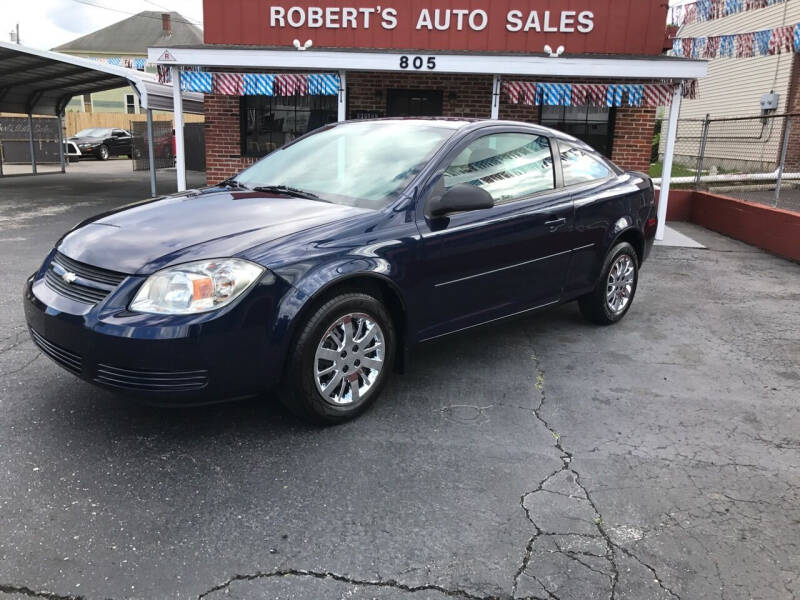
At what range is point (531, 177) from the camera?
4.53 meters

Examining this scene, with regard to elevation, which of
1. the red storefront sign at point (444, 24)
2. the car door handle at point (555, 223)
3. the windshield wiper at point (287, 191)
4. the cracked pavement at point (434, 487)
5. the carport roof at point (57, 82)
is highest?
the red storefront sign at point (444, 24)

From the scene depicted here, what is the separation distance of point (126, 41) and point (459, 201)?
201 ft

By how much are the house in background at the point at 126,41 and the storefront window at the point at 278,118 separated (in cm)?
4473

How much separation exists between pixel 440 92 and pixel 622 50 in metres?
3.25

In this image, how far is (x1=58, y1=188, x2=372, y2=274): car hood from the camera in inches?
121

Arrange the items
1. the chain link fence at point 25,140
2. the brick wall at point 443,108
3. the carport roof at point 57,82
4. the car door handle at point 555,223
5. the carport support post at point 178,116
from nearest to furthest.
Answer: the car door handle at point 555,223
the carport support post at point 178,116
the brick wall at point 443,108
the carport roof at point 57,82
the chain link fence at point 25,140

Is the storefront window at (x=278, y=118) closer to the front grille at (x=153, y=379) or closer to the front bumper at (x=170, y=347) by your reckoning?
the front bumper at (x=170, y=347)

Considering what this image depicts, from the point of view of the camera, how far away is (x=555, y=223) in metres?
4.52

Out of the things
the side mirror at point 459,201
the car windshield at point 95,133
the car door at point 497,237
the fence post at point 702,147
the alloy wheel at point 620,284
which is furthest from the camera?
the car windshield at point 95,133

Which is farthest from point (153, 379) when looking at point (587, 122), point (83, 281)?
point (587, 122)

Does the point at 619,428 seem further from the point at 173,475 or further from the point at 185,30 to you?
the point at 185,30

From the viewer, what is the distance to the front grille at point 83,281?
3.04 meters

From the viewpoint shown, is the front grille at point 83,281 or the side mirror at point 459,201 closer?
the front grille at point 83,281

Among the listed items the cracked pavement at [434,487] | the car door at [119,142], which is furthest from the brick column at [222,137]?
the car door at [119,142]
